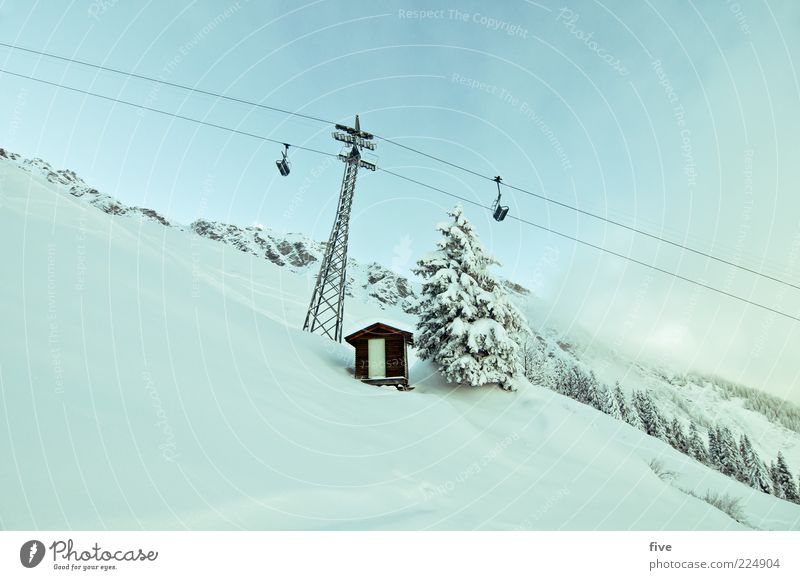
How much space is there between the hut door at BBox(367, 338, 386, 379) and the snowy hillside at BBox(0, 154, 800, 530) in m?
1.33

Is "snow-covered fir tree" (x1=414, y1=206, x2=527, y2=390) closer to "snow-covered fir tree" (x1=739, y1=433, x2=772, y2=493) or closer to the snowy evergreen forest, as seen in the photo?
the snowy evergreen forest

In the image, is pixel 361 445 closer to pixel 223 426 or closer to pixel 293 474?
pixel 293 474

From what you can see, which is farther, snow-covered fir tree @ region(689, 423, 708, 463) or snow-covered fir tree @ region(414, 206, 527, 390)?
snow-covered fir tree @ region(689, 423, 708, 463)

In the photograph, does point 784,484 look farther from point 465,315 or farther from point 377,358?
point 377,358

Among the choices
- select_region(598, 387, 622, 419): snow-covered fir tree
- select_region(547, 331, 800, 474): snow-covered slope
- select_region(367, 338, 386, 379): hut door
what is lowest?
select_region(547, 331, 800, 474): snow-covered slope

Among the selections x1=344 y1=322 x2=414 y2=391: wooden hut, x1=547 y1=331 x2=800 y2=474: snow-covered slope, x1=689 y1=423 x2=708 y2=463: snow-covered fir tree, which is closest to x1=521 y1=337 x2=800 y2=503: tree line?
x1=689 y1=423 x2=708 y2=463: snow-covered fir tree

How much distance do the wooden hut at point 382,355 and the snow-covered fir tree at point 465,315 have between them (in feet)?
4.83

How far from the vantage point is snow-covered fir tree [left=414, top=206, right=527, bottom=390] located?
1406 cm

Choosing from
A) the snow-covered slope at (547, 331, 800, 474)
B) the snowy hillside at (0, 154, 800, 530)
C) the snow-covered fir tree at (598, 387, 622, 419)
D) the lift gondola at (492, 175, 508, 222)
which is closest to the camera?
the snowy hillside at (0, 154, 800, 530)

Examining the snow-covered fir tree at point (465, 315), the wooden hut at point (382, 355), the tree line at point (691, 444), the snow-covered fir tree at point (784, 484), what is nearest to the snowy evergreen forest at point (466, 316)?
the snow-covered fir tree at point (465, 315)

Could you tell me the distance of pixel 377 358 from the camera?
14242 millimetres

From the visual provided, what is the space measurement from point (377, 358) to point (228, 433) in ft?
29.6
